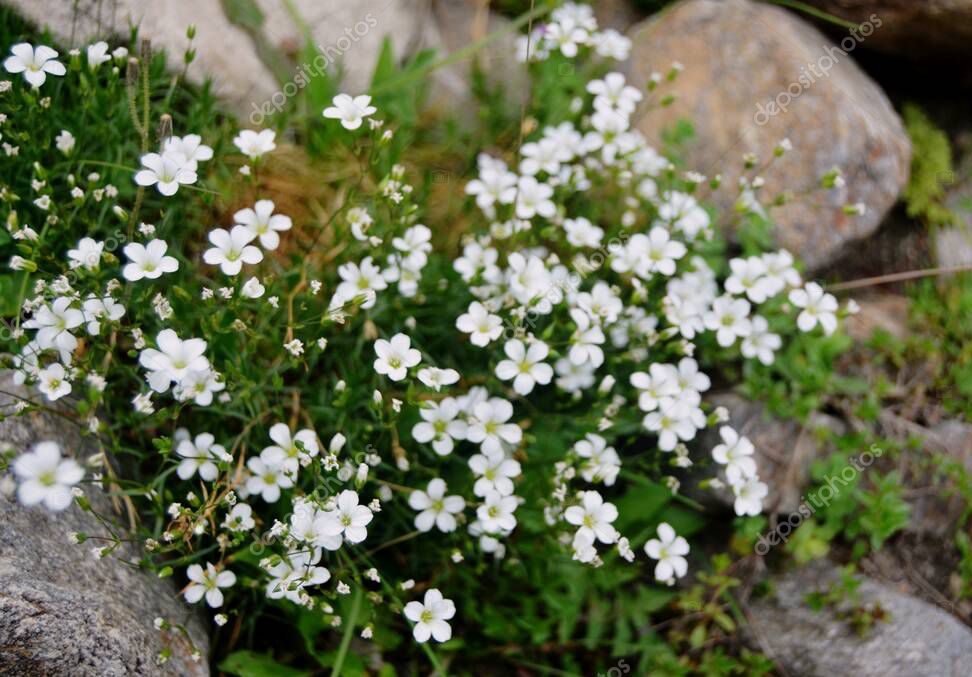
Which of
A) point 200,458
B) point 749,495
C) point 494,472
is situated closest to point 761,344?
point 749,495

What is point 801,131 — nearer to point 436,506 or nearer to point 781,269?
point 781,269

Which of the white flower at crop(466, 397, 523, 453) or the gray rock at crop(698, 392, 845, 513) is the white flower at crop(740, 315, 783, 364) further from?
the white flower at crop(466, 397, 523, 453)

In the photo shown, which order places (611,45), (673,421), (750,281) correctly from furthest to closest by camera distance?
1. (611,45)
2. (750,281)
3. (673,421)

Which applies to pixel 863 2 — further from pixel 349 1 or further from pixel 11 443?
pixel 11 443

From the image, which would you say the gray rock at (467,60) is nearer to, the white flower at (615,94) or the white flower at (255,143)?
the white flower at (615,94)

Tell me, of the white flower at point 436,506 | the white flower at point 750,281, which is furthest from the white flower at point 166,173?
the white flower at point 750,281

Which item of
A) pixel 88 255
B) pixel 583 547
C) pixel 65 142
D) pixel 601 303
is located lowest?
pixel 583 547
